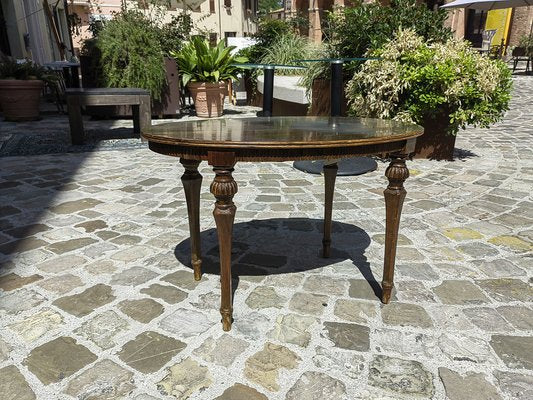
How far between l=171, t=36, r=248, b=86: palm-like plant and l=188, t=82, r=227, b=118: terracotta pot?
0.16m

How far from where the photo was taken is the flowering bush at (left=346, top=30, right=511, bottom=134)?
4730 millimetres

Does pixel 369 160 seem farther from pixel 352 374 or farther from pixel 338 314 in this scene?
pixel 352 374

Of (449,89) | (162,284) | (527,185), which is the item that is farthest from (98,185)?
(527,185)

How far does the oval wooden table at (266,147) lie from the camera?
1.63 metres

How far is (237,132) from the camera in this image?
6.20ft

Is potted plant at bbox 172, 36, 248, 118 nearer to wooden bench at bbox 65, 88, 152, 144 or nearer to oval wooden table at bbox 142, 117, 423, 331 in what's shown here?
wooden bench at bbox 65, 88, 152, 144

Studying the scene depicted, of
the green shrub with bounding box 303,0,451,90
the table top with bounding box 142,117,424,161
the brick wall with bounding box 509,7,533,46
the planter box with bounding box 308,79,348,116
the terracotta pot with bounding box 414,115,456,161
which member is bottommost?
the terracotta pot with bounding box 414,115,456,161

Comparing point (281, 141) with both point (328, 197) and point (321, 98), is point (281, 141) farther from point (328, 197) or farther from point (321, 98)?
point (321, 98)

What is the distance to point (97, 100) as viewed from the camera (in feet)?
18.9

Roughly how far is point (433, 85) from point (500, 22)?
72.6 ft

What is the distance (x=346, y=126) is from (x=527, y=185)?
3.11m

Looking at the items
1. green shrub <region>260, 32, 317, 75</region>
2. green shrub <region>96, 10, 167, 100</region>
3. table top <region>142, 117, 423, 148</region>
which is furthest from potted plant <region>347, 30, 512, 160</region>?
green shrub <region>96, 10, 167, 100</region>

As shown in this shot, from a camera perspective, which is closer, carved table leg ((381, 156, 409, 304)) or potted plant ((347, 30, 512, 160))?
carved table leg ((381, 156, 409, 304))

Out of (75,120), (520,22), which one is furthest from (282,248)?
(520,22)
